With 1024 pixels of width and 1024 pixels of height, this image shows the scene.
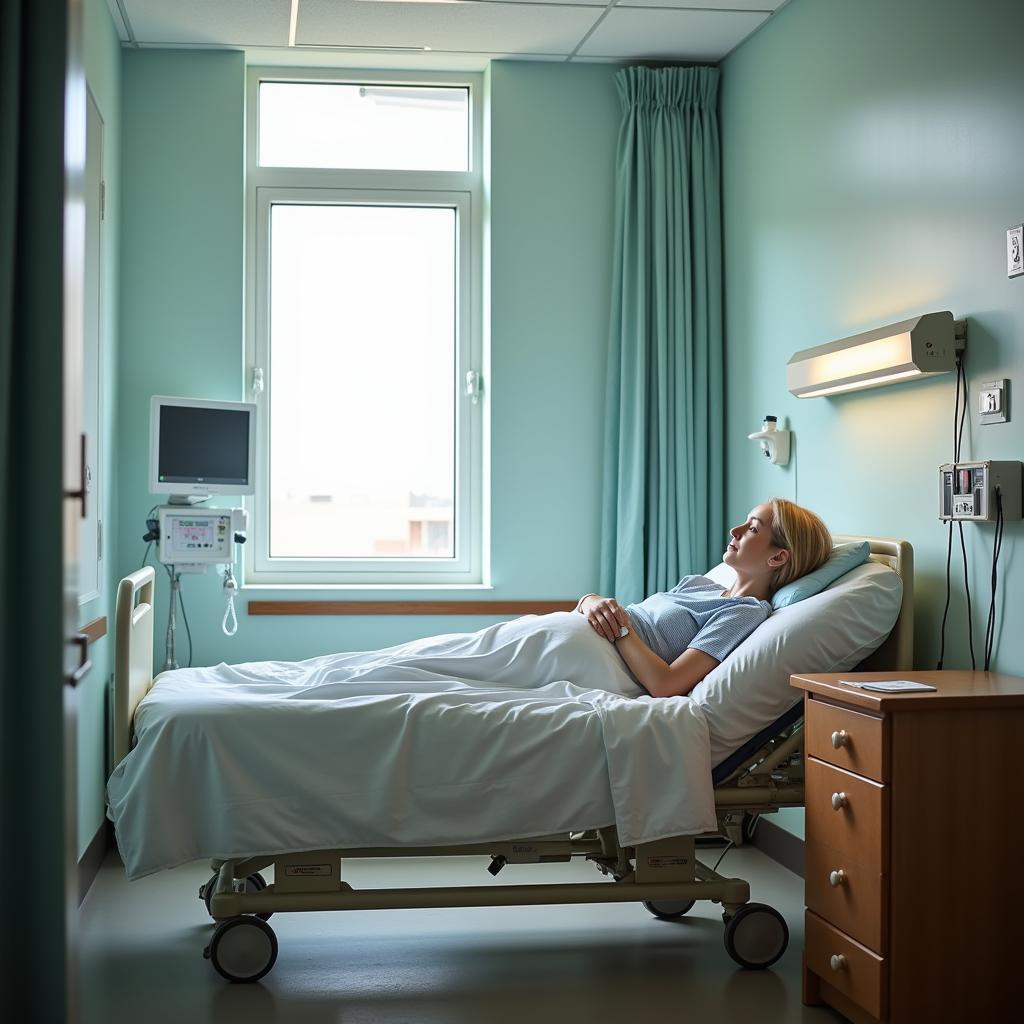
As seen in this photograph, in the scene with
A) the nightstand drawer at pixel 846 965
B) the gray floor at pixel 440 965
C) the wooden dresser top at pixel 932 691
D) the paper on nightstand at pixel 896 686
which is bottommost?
the gray floor at pixel 440 965

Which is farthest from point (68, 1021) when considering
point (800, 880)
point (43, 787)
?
point (800, 880)

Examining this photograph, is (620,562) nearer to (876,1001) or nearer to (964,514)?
(964,514)

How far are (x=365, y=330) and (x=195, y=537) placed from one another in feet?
3.71

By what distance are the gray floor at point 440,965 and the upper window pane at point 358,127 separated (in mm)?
2575

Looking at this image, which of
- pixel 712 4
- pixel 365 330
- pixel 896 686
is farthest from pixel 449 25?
pixel 896 686

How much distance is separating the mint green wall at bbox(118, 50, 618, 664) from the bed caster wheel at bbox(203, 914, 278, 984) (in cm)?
154

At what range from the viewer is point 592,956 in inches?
115

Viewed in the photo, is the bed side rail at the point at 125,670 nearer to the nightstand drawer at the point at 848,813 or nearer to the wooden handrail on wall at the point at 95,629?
the wooden handrail on wall at the point at 95,629

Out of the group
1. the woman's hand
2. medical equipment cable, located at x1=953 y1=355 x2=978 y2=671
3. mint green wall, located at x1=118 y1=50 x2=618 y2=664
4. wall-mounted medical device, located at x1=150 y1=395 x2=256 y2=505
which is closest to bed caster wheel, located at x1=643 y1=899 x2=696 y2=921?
the woman's hand

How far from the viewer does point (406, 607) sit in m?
4.20

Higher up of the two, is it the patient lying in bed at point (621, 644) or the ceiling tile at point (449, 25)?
the ceiling tile at point (449, 25)

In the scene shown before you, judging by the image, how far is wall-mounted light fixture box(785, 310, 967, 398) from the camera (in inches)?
107

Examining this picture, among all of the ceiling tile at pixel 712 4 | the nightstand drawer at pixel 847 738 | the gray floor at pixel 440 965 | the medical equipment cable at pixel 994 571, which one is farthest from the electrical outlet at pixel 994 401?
the ceiling tile at pixel 712 4

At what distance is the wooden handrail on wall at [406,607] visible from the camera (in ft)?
13.6
